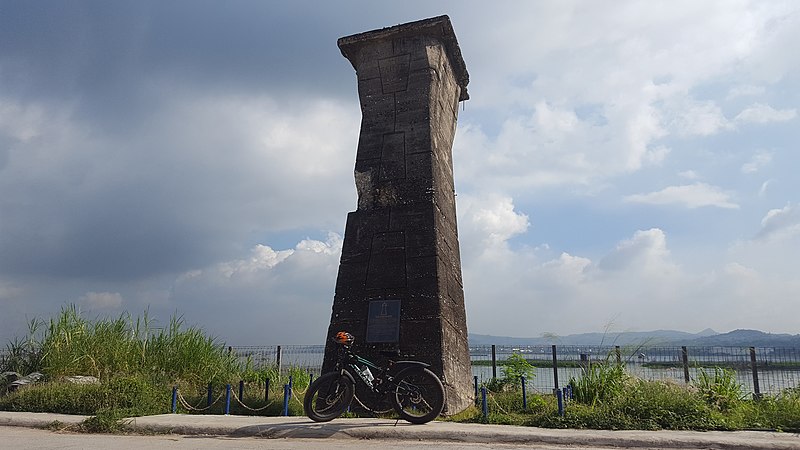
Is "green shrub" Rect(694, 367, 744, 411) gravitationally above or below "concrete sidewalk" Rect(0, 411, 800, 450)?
above

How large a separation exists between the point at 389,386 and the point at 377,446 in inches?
51.4

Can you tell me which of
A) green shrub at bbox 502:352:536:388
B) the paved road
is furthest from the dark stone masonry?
the paved road

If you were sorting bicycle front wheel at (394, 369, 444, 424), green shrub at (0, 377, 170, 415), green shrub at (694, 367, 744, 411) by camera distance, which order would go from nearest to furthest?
bicycle front wheel at (394, 369, 444, 424) < green shrub at (694, 367, 744, 411) < green shrub at (0, 377, 170, 415)

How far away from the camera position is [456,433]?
5.83m

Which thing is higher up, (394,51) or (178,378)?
(394,51)

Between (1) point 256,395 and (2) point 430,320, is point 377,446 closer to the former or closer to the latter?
(2) point 430,320

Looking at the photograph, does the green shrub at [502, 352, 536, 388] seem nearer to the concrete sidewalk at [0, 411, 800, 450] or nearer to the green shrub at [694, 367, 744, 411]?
the green shrub at [694, 367, 744, 411]

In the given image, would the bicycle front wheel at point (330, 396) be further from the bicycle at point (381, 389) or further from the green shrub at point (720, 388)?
the green shrub at point (720, 388)

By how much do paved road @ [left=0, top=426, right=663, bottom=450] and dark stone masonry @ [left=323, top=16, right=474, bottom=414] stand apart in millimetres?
1962

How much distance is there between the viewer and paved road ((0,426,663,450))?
18.0 feet

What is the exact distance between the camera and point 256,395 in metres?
9.27

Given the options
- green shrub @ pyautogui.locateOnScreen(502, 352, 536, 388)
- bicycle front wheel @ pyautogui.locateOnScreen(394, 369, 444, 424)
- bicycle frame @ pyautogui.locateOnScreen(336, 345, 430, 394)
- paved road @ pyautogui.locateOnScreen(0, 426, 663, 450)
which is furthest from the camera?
green shrub @ pyautogui.locateOnScreen(502, 352, 536, 388)

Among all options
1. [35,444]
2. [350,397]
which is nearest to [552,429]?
[350,397]

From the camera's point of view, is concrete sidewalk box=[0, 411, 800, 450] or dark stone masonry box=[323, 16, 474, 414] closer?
concrete sidewalk box=[0, 411, 800, 450]
